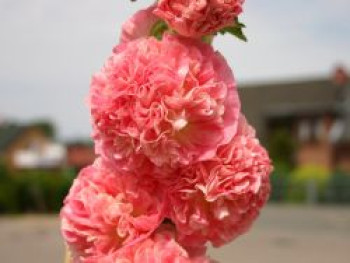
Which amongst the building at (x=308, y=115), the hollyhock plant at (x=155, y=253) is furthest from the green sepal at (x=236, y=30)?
the building at (x=308, y=115)

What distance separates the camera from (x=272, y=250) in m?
14.3

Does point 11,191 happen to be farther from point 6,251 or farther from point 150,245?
point 150,245

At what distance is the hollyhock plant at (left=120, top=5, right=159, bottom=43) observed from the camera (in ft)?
5.08

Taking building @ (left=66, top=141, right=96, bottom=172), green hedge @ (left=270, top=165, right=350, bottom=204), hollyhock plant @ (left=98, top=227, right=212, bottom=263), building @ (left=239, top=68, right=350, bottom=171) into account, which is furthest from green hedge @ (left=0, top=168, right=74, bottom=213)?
hollyhock plant @ (left=98, top=227, right=212, bottom=263)

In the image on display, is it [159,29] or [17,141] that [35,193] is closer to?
[17,141]

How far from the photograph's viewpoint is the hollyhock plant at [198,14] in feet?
4.52

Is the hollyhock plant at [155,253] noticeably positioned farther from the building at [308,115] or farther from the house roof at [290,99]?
the house roof at [290,99]

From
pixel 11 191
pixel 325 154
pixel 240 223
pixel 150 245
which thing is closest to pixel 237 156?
pixel 240 223

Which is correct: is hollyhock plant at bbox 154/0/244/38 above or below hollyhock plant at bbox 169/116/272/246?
above

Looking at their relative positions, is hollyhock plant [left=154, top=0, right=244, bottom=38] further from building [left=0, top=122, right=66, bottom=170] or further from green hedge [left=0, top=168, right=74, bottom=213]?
building [left=0, top=122, right=66, bottom=170]

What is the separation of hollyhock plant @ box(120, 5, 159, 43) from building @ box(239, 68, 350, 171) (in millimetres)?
31676

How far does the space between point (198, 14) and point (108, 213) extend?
426 mm

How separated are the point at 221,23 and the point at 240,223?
393 mm

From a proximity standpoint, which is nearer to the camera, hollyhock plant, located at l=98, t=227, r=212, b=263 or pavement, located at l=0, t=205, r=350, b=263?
hollyhock plant, located at l=98, t=227, r=212, b=263
